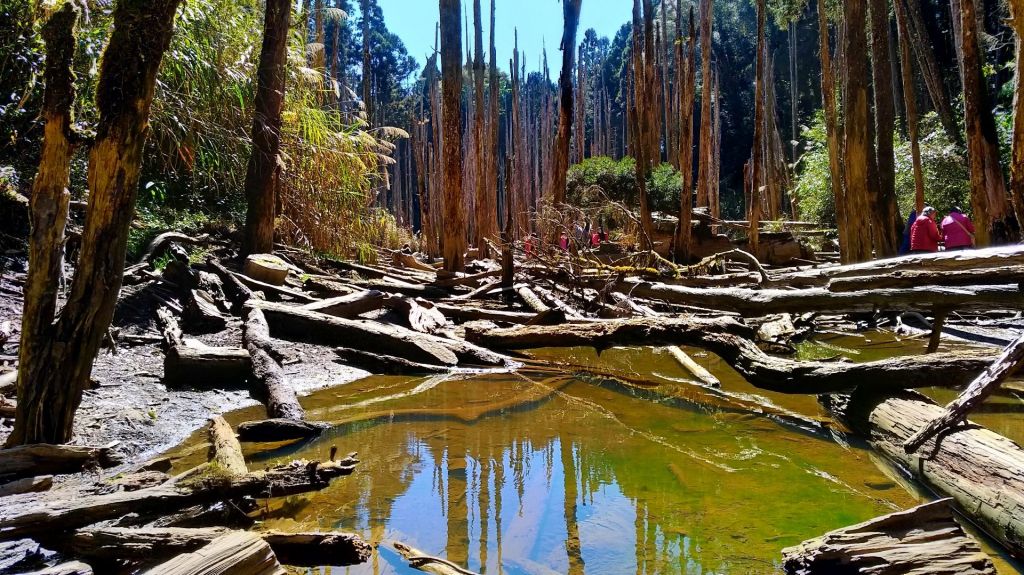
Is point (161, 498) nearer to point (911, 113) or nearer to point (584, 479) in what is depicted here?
point (584, 479)

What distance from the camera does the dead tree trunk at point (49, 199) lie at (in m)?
3.19

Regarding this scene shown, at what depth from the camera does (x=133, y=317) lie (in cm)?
648

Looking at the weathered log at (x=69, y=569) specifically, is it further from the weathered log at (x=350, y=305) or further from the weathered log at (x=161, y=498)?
the weathered log at (x=350, y=305)

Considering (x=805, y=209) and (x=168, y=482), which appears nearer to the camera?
(x=168, y=482)

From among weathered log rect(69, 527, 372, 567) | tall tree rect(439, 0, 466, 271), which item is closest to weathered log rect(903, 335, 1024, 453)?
weathered log rect(69, 527, 372, 567)

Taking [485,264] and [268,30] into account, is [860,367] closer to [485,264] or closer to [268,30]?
[268,30]

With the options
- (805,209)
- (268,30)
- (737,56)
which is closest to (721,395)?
(268,30)

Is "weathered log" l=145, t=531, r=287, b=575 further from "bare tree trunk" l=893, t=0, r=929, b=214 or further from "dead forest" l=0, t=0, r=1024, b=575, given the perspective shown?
"bare tree trunk" l=893, t=0, r=929, b=214

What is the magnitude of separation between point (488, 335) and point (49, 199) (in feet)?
15.5

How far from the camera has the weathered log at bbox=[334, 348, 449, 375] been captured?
6488mm

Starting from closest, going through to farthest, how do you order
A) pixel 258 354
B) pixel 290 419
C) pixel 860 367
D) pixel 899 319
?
pixel 290 419 → pixel 860 367 → pixel 258 354 → pixel 899 319

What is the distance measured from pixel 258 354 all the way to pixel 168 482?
2819mm

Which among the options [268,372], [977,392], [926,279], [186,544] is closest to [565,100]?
[926,279]

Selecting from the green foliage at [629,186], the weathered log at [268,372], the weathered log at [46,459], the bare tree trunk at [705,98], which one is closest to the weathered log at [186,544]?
the weathered log at [46,459]
